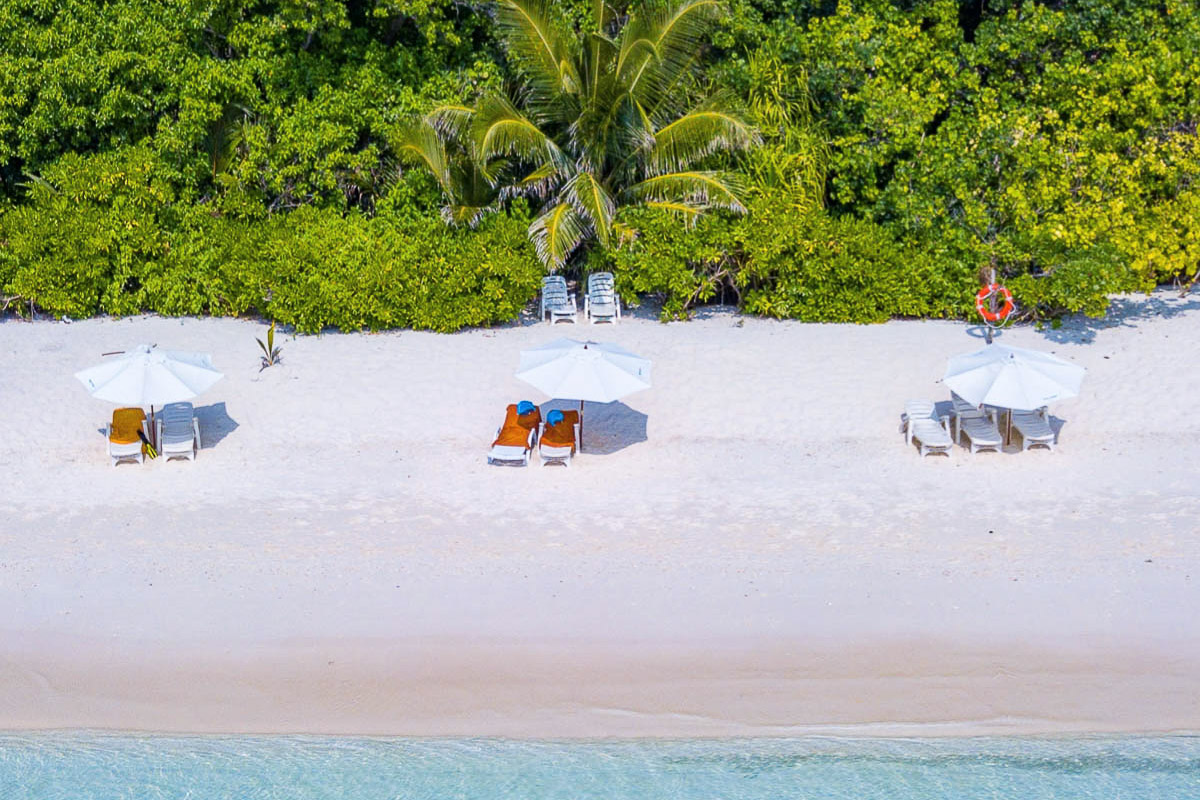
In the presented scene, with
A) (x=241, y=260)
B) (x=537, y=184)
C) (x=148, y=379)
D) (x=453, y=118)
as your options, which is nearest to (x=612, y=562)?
(x=148, y=379)

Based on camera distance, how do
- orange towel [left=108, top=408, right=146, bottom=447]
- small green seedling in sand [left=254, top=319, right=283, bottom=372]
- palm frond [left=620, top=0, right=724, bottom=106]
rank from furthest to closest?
palm frond [left=620, top=0, right=724, bottom=106] → small green seedling in sand [left=254, top=319, right=283, bottom=372] → orange towel [left=108, top=408, right=146, bottom=447]

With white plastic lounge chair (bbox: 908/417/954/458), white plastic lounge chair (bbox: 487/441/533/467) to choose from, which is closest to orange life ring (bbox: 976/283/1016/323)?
white plastic lounge chair (bbox: 908/417/954/458)

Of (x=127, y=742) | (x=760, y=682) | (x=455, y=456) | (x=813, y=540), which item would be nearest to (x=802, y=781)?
(x=760, y=682)

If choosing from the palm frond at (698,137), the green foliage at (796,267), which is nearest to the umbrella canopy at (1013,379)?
the green foliage at (796,267)

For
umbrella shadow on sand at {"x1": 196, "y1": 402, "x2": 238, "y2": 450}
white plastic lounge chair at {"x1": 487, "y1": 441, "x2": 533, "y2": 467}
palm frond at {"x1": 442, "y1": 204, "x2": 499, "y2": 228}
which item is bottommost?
white plastic lounge chair at {"x1": 487, "y1": 441, "x2": 533, "y2": 467}

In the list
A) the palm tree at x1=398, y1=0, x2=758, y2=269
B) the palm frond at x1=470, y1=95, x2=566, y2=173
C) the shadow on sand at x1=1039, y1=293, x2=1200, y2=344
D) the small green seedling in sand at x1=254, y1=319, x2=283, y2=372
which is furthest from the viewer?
the palm tree at x1=398, y1=0, x2=758, y2=269

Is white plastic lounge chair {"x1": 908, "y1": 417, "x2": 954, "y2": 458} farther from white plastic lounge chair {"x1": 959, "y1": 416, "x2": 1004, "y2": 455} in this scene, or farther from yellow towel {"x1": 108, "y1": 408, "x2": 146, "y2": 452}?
yellow towel {"x1": 108, "y1": 408, "x2": 146, "y2": 452}

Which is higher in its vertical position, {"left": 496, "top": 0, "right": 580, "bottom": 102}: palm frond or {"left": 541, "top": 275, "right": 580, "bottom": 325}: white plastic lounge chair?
{"left": 496, "top": 0, "right": 580, "bottom": 102}: palm frond

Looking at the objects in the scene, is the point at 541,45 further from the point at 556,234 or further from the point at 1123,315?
the point at 1123,315
